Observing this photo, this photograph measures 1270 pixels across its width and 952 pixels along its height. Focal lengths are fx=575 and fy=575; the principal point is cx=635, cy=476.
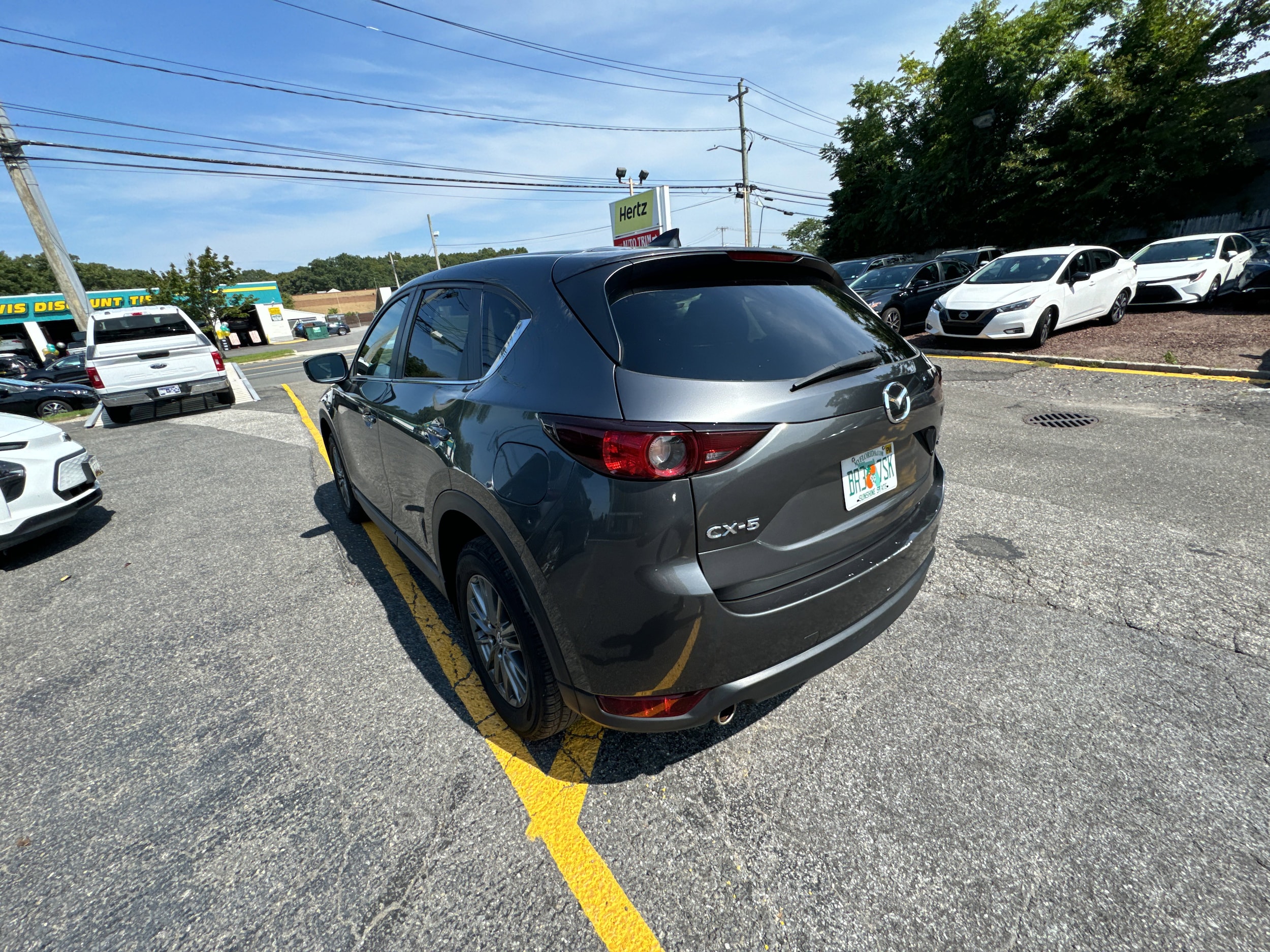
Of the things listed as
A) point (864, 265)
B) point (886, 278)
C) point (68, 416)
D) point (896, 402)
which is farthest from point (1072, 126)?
point (68, 416)

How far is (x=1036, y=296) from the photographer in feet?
30.9

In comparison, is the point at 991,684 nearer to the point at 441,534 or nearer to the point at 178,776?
the point at 441,534

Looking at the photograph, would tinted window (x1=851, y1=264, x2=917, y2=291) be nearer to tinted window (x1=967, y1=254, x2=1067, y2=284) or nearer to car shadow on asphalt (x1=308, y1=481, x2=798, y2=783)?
tinted window (x1=967, y1=254, x2=1067, y2=284)

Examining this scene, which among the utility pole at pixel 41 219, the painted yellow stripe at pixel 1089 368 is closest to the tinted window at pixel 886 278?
→ the painted yellow stripe at pixel 1089 368

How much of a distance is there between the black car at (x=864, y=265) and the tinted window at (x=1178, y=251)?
5330mm

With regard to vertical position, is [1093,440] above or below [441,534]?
below

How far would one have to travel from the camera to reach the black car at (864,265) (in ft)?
52.5

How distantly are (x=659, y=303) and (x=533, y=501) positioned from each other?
0.76m

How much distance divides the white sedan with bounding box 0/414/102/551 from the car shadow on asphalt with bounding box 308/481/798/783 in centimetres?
252

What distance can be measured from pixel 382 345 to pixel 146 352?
8.88 metres

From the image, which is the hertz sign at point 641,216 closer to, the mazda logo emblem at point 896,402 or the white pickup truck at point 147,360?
the white pickup truck at point 147,360

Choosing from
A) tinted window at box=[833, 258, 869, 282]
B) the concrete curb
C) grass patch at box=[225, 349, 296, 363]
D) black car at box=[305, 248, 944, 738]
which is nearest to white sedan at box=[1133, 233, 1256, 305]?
the concrete curb

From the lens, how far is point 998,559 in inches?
131

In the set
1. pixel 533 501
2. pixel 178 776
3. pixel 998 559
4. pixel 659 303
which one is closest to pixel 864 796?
pixel 533 501
